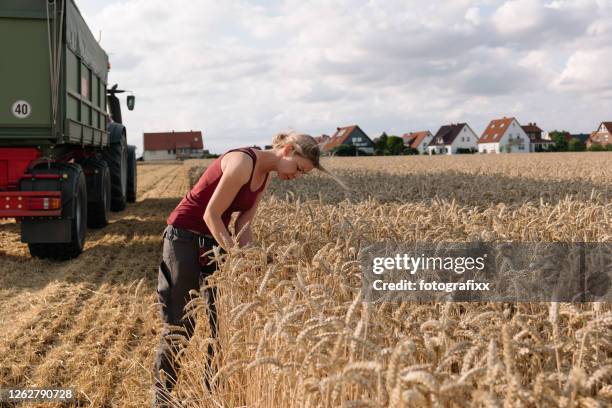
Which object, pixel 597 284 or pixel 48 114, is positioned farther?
pixel 48 114

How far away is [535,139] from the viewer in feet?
322

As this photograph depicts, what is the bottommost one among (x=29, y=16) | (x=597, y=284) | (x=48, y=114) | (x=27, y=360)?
(x=27, y=360)

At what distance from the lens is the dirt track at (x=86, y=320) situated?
4.36 m

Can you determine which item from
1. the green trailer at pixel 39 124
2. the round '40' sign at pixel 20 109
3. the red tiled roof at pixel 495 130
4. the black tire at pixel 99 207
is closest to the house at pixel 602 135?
the red tiled roof at pixel 495 130

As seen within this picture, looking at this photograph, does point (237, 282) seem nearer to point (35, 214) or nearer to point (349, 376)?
point (349, 376)

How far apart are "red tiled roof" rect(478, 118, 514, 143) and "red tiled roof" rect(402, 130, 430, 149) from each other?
10.2m

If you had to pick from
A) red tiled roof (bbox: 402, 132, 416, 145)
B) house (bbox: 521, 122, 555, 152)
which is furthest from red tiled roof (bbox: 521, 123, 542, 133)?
red tiled roof (bbox: 402, 132, 416, 145)

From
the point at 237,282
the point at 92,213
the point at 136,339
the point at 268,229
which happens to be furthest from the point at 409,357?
the point at 92,213

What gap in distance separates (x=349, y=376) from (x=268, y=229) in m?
3.20

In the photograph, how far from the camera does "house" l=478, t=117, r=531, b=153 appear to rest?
94.1 metres

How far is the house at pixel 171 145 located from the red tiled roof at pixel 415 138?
1556 inches

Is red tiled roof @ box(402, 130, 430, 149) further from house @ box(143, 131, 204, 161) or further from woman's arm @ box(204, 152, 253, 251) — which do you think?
woman's arm @ box(204, 152, 253, 251)

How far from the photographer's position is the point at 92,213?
10.8 meters

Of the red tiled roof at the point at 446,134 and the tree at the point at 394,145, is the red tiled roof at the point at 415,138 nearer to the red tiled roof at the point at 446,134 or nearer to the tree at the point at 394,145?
the red tiled roof at the point at 446,134
